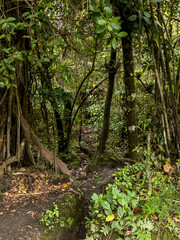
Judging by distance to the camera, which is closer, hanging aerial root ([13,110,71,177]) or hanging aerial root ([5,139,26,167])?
hanging aerial root ([5,139,26,167])

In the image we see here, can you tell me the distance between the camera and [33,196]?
2.93 meters

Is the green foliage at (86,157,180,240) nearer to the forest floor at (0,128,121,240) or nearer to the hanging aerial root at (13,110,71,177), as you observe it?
the forest floor at (0,128,121,240)

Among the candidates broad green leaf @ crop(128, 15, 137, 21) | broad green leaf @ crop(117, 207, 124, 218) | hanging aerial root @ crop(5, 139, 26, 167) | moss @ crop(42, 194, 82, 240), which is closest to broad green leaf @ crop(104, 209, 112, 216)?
broad green leaf @ crop(117, 207, 124, 218)

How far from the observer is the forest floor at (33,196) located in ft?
7.47

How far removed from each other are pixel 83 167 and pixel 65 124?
1.16 metres

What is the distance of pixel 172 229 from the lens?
202 cm

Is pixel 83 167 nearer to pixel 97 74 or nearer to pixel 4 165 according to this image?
pixel 4 165

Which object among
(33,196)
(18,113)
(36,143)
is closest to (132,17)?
(18,113)

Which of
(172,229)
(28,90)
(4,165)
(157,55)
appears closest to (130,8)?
(157,55)

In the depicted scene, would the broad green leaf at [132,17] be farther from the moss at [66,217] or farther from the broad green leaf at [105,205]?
the moss at [66,217]

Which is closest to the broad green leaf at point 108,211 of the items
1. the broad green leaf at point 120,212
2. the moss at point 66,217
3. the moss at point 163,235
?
the broad green leaf at point 120,212

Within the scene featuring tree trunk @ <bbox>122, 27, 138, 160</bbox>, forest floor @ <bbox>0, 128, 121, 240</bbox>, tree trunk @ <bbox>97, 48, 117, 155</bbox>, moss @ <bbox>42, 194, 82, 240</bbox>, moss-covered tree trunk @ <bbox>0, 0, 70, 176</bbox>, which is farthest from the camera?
tree trunk @ <bbox>97, 48, 117, 155</bbox>

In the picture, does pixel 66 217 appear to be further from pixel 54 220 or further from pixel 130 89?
pixel 130 89

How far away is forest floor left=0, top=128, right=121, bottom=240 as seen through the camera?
7.47ft
